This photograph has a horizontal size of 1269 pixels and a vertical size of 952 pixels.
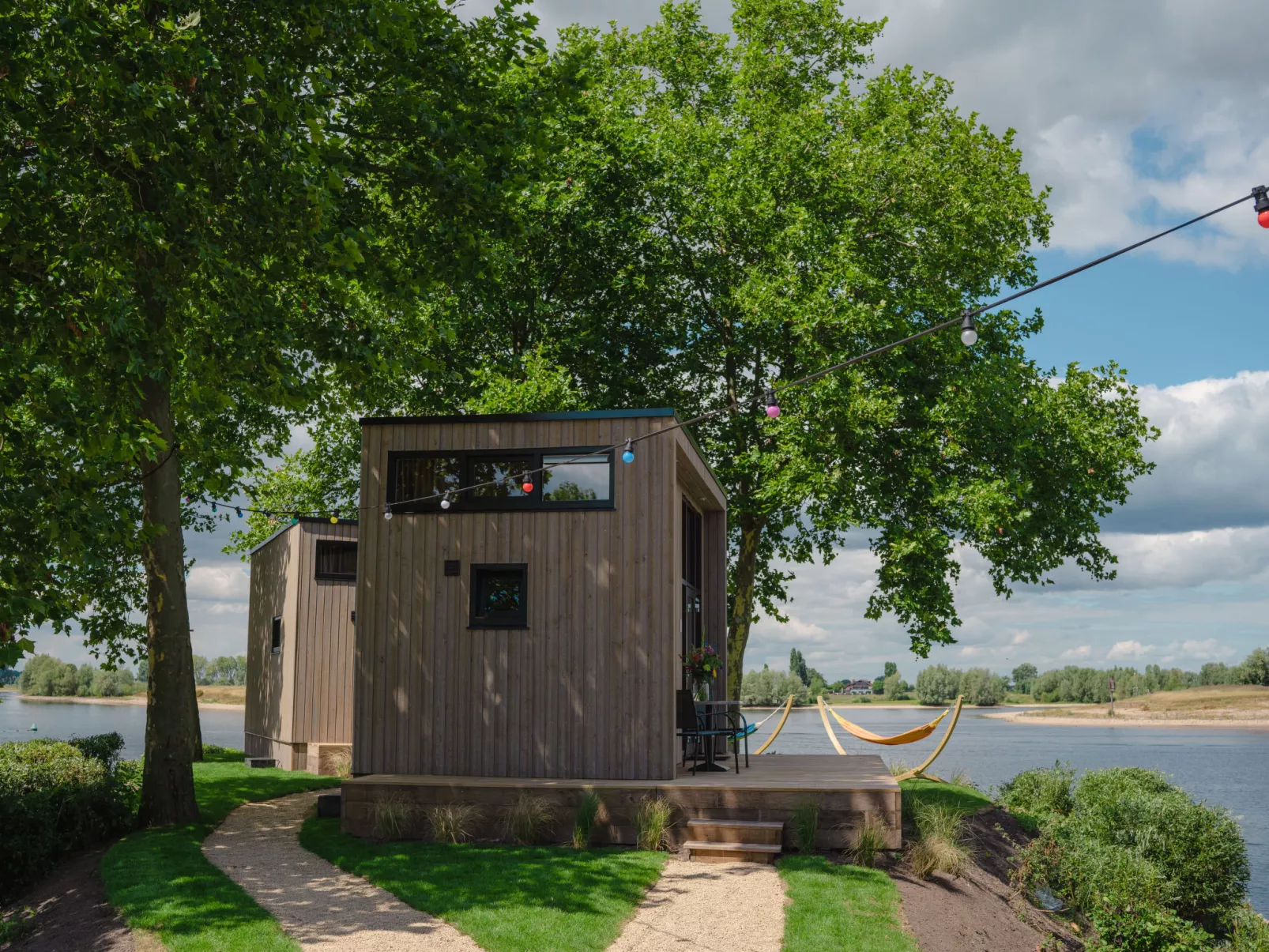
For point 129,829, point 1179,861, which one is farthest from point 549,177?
point 1179,861

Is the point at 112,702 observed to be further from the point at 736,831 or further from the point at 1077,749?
the point at 736,831

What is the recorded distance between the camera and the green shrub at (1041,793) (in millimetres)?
16797

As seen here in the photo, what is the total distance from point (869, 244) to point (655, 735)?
11166 millimetres

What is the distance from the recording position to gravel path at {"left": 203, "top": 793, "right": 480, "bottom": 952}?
646 cm

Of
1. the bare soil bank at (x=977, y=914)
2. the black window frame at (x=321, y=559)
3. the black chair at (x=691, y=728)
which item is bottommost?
the bare soil bank at (x=977, y=914)

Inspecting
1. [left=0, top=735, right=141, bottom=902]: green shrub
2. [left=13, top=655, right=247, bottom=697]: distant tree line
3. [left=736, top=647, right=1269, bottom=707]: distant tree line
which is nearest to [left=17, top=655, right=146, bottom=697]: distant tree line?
[left=13, top=655, right=247, bottom=697]: distant tree line

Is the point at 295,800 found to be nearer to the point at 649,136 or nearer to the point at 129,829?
the point at 129,829

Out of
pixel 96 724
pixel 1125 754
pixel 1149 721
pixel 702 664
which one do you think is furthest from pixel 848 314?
pixel 1149 721

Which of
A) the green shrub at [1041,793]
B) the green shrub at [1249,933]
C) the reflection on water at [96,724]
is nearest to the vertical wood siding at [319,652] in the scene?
the reflection on water at [96,724]

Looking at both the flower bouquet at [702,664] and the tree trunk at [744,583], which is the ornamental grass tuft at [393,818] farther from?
the tree trunk at [744,583]

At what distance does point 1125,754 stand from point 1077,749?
2727 mm

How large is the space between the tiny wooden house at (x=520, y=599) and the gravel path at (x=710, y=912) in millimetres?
1765

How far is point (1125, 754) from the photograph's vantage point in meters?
40.8

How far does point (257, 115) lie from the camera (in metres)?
8.78
